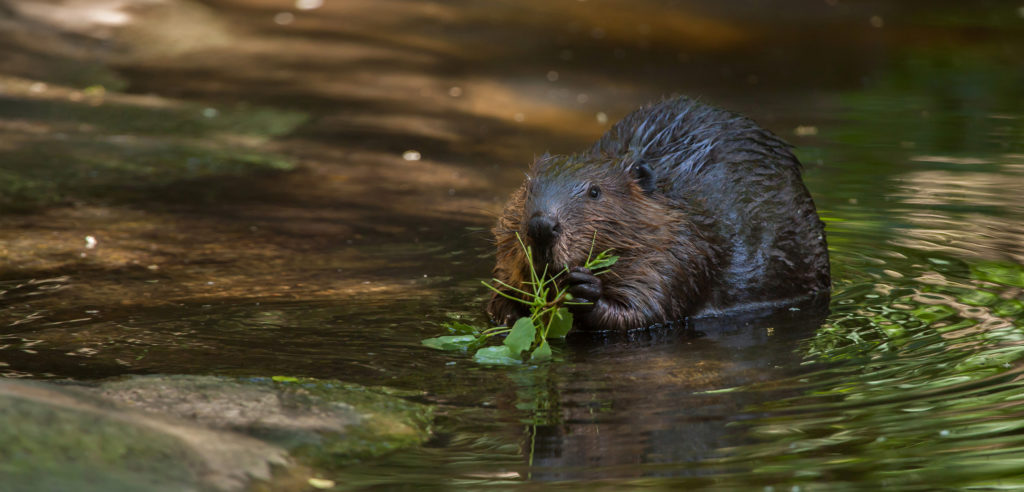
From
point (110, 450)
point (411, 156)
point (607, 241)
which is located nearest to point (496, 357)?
point (607, 241)

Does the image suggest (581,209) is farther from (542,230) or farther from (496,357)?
(496,357)

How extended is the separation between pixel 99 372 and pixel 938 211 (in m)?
4.57

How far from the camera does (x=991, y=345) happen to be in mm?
4930

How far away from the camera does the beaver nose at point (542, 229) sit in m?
5.22

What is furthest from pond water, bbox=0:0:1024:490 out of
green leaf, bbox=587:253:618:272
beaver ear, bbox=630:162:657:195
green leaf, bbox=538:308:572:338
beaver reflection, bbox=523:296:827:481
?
beaver ear, bbox=630:162:657:195

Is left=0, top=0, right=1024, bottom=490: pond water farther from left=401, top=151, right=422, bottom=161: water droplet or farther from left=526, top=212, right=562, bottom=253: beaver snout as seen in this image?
left=526, top=212, right=562, bottom=253: beaver snout

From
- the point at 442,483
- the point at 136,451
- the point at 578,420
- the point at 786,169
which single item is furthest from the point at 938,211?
the point at 136,451

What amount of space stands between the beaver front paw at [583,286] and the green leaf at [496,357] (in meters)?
0.54

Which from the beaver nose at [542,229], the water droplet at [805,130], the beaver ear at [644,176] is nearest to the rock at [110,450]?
the beaver nose at [542,229]

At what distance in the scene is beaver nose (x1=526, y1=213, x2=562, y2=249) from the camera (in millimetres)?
5223

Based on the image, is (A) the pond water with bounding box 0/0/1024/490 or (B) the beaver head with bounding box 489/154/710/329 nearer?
(A) the pond water with bounding box 0/0/1024/490

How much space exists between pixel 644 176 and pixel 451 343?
1210mm

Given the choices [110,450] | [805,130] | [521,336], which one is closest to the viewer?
[110,450]

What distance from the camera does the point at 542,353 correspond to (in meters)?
5.05
